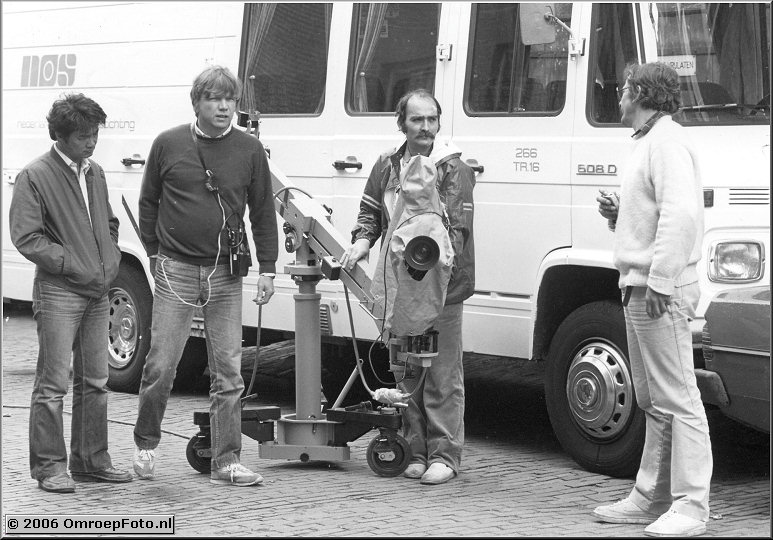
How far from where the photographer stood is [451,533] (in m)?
5.73

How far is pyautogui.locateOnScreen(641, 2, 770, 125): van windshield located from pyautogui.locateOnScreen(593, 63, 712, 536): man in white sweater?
3.06 feet

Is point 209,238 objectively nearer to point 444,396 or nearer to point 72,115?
point 72,115

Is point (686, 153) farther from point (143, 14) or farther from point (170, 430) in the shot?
point (143, 14)

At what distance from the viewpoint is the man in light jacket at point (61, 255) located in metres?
6.46

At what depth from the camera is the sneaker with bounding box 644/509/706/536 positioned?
5.60 metres

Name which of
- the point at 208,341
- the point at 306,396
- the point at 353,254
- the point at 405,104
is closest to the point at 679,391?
the point at 353,254

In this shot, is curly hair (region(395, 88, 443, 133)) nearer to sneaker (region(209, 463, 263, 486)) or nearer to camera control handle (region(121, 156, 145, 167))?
sneaker (region(209, 463, 263, 486))

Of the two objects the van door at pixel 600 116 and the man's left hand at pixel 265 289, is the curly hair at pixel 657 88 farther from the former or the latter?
the man's left hand at pixel 265 289

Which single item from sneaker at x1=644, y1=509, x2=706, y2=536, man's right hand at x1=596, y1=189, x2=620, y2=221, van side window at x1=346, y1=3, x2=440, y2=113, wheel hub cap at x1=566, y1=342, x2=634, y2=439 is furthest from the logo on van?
sneaker at x1=644, y1=509, x2=706, y2=536

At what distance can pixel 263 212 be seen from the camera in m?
6.75

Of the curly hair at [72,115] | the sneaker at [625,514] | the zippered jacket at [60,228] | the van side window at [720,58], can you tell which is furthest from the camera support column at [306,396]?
the van side window at [720,58]

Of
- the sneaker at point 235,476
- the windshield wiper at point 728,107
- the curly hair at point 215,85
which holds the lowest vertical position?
the sneaker at point 235,476

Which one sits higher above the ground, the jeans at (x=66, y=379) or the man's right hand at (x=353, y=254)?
the man's right hand at (x=353, y=254)

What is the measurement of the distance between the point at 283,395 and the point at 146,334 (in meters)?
1.07
